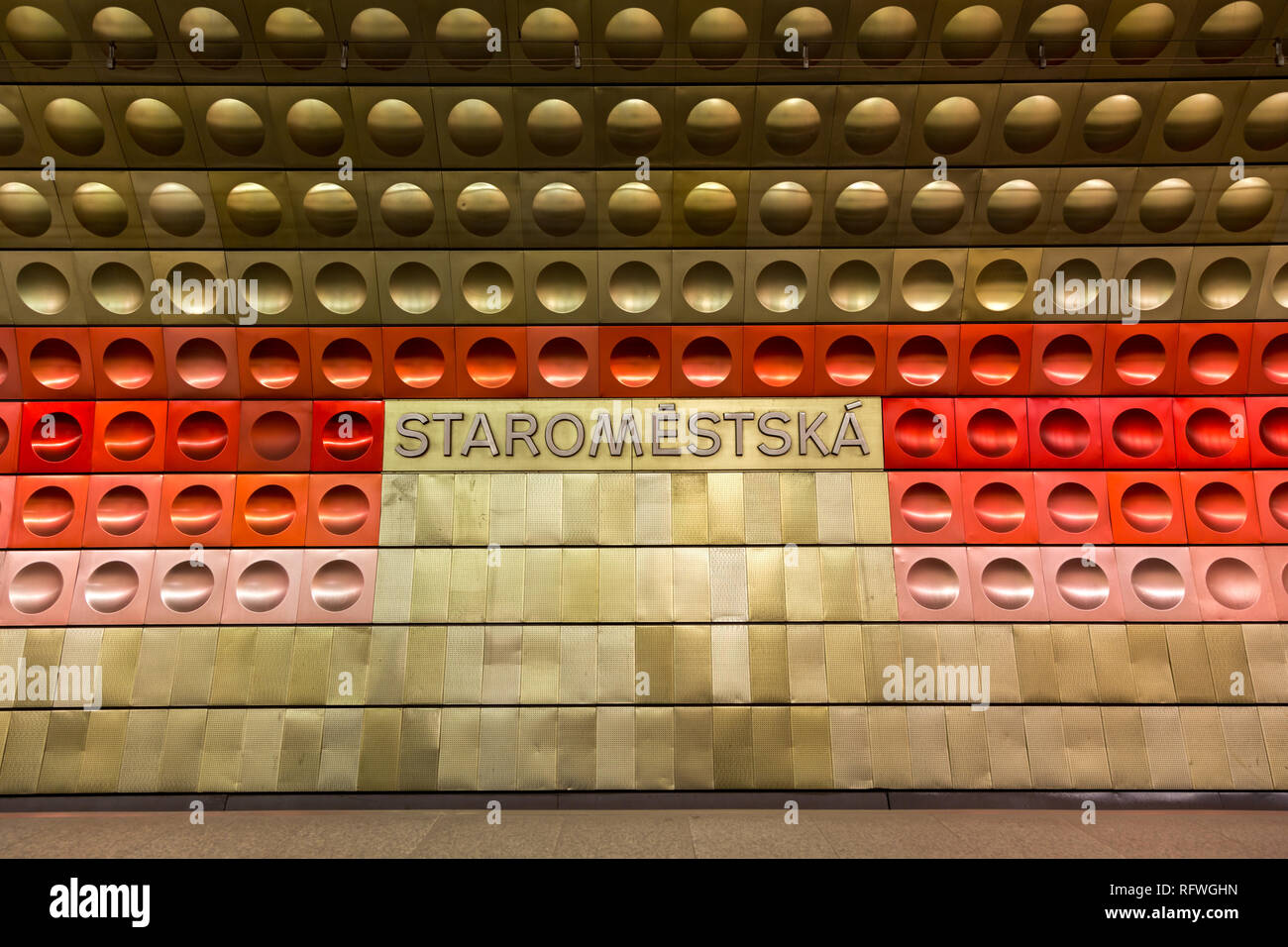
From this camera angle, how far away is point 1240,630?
7.95 m

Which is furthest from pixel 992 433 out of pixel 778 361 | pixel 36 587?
pixel 36 587

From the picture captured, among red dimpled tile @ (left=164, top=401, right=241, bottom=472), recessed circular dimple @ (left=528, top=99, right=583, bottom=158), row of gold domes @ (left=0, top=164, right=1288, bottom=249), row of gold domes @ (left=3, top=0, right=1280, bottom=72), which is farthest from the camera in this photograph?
red dimpled tile @ (left=164, top=401, right=241, bottom=472)

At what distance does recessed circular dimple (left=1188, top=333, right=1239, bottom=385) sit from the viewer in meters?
8.33

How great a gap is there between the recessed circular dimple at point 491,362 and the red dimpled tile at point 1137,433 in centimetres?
697

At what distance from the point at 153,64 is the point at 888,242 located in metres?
7.92

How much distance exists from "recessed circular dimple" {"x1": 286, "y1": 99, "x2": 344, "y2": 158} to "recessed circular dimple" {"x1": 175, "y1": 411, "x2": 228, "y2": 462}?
324 cm

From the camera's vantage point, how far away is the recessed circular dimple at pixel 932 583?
318 inches

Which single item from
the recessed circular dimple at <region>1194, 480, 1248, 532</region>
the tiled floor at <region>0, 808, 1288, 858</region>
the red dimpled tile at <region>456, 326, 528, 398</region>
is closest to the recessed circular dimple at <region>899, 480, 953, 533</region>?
the recessed circular dimple at <region>1194, 480, 1248, 532</region>

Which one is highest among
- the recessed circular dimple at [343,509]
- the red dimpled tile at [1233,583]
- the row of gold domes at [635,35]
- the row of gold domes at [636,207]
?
the row of gold domes at [635,35]

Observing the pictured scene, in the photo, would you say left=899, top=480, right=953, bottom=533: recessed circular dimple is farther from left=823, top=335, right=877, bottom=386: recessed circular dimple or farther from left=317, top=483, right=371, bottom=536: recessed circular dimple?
left=317, top=483, right=371, bottom=536: recessed circular dimple

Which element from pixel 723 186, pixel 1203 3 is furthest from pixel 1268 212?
pixel 723 186

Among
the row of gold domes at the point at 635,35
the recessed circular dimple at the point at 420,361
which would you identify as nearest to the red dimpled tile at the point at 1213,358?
the row of gold domes at the point at 635,35

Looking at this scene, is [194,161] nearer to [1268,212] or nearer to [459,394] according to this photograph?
[459,394]

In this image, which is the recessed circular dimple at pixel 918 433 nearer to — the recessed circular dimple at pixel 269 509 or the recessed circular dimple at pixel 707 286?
the recessed circular dimple at pixel 707 286
